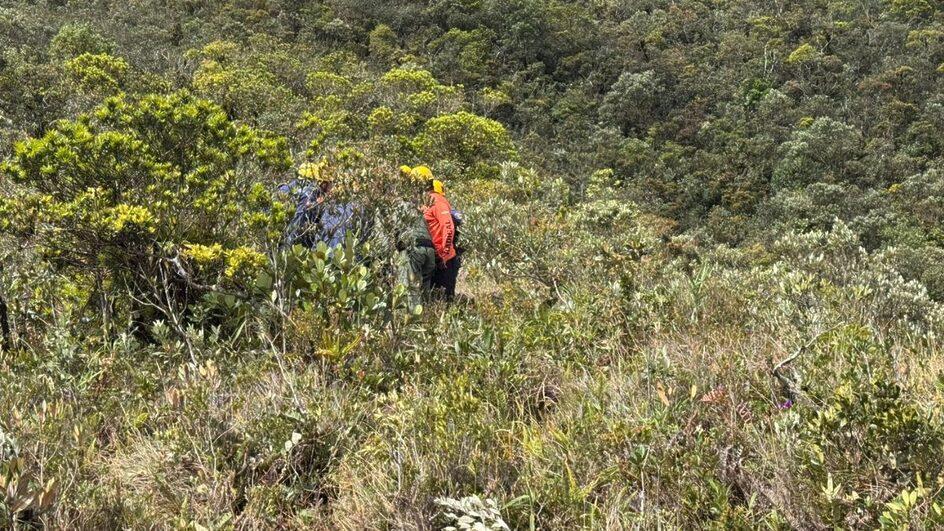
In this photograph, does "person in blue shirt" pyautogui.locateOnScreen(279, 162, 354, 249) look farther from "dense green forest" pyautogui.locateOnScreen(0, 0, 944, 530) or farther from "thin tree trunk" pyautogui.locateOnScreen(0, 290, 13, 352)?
"thin tree trunk" pyautogui.locateOnScreen(0, 290, 13, 352)

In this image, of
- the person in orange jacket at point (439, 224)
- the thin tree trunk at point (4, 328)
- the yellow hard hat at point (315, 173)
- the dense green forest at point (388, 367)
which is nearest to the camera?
the dense green forest at point (388, 367)

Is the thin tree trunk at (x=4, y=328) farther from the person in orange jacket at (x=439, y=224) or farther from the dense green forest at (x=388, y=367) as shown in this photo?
the person in orange jacket at (x=439, y=224)

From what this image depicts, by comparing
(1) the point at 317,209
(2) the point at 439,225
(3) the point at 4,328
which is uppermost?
(1) the point at 317,209

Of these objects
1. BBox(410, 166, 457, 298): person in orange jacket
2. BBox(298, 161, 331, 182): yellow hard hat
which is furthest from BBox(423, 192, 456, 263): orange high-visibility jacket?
BBox(298, 161, 331, 182): yellow hard hat

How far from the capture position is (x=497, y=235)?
6.77 m

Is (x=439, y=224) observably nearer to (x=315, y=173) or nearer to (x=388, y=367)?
(x=315, y=173)

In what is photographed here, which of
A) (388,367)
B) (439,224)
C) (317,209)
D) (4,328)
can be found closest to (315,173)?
(317,209)

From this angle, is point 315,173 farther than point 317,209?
No

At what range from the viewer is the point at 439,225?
5.26m

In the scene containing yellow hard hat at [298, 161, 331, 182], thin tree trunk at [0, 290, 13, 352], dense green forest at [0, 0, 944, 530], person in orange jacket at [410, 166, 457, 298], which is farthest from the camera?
person in orange jacket at [410, 166, 457, 298]

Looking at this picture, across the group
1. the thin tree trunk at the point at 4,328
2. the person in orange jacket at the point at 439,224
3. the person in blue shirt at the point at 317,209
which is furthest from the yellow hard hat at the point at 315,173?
the thin tree trunk at the point at 4,328

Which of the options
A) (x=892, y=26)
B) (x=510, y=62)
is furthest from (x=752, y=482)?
(x=892, y=26)

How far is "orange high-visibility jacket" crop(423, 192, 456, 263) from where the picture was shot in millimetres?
5254

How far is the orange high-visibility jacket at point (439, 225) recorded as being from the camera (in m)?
5.25
